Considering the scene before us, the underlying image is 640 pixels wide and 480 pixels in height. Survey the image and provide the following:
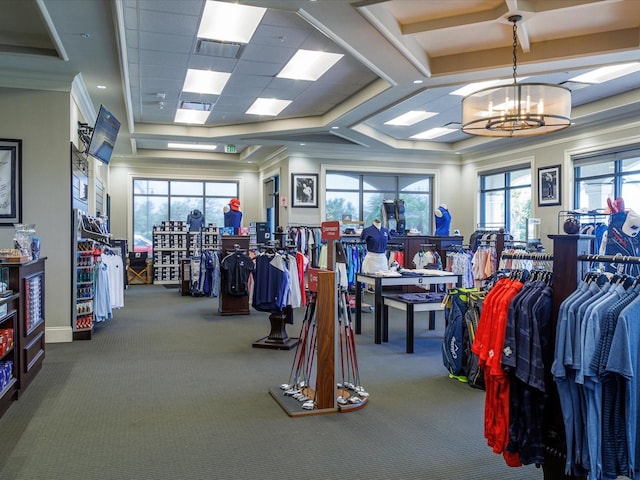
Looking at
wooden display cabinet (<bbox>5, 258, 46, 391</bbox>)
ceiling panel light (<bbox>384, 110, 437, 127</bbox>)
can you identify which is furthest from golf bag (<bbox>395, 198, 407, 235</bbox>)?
wooden display cabinet (<bbox>5, 258, 46, 391</bbox>)

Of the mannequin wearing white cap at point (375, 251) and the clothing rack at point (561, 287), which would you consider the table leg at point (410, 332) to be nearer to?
the mannequin wearing white cap at point (375, 251)

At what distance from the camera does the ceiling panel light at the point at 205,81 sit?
7.51 metres

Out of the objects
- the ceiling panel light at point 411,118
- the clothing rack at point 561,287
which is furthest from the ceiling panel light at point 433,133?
the clothing rack at point 561,287

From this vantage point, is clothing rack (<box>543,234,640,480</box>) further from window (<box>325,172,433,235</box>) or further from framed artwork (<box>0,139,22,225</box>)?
window (<box>325,172,433,235</box>)

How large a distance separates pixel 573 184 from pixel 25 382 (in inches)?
381

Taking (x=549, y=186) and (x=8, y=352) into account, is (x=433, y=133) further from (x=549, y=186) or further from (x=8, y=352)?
(x=8, y=352)

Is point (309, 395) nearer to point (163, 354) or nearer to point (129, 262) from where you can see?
point (163, 354)

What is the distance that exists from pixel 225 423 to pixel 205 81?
577 cm

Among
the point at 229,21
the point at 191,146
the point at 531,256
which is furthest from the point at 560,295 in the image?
the point at 191,146

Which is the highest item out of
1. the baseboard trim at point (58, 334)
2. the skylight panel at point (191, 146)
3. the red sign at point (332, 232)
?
the skylight panel at point (191, 146)

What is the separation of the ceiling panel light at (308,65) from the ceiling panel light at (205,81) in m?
0.94

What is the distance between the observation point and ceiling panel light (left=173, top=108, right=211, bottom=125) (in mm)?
9820

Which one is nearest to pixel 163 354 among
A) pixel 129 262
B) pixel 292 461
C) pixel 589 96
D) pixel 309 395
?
pixel 309 395

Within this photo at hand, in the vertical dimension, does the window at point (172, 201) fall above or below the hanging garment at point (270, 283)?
above
